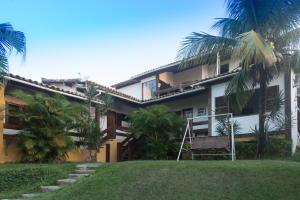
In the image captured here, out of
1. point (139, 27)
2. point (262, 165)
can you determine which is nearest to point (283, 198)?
point (262, 165)

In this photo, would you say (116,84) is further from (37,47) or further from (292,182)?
(292,182)

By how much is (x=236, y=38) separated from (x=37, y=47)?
730 centimetres

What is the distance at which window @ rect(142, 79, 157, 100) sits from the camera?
29.4m

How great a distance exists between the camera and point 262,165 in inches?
441

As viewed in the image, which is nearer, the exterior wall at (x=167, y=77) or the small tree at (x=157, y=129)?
the small tree at (x=157, y=129)

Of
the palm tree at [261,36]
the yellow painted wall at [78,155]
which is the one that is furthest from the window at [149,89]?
the palm tree at [261,36]

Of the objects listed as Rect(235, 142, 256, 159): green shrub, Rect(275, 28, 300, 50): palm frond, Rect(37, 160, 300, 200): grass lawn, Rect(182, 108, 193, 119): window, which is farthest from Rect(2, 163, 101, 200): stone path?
Rect(182, 108, 193, 119): window

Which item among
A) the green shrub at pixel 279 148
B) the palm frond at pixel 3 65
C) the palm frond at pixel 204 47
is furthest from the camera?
the green shrub at pixel 279 148

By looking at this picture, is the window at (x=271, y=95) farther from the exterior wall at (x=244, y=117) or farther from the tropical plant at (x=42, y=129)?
the tropical plant at (x=42, y=129)

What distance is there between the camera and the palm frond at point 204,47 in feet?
49.0

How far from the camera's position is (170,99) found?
24797 millimetres

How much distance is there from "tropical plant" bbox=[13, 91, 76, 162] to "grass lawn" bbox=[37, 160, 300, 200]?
5.00m

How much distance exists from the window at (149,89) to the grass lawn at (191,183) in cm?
1768

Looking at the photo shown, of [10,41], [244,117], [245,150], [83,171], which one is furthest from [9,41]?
[244,117]
